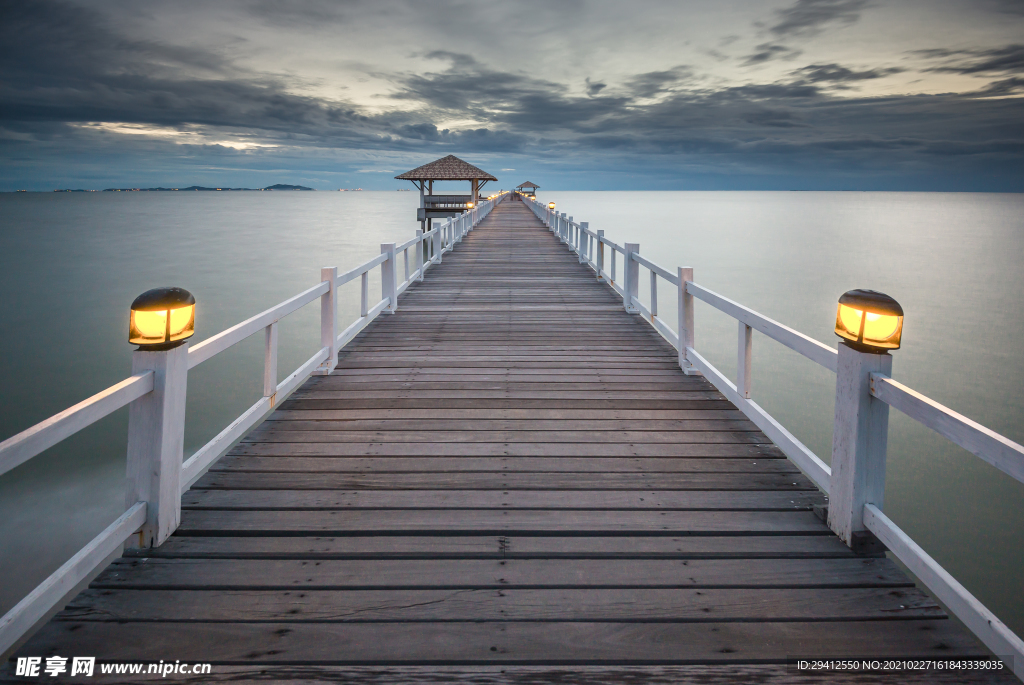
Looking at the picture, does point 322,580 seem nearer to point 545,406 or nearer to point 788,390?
point 545,406

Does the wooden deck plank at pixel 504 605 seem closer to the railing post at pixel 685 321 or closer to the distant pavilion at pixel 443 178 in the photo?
the railing post at pixel 685 321

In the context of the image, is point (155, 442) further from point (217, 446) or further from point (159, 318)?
point (217, 446)

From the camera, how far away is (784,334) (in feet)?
11.8

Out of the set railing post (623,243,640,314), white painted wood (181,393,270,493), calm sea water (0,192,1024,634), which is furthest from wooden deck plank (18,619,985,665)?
railing post (623,243,640,314)

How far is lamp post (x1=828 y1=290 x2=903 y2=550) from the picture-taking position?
263 cm

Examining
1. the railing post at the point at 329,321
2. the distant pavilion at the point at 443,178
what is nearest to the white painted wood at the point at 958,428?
the railing post at the point at 329,321

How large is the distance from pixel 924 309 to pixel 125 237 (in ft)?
201

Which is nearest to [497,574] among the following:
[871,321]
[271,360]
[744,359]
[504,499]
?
[504,499]

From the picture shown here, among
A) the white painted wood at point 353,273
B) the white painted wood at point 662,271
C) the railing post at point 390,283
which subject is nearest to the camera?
the white painted wood at point 353,273

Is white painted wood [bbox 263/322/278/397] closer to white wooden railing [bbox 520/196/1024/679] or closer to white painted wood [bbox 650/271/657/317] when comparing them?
white wooden railing [bbox 520/196/1024/679]

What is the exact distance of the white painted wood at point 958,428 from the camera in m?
1.96

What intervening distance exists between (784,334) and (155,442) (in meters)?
3.53

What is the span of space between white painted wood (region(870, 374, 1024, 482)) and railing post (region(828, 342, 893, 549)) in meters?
0.06

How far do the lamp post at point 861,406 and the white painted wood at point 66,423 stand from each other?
10.3 ft
